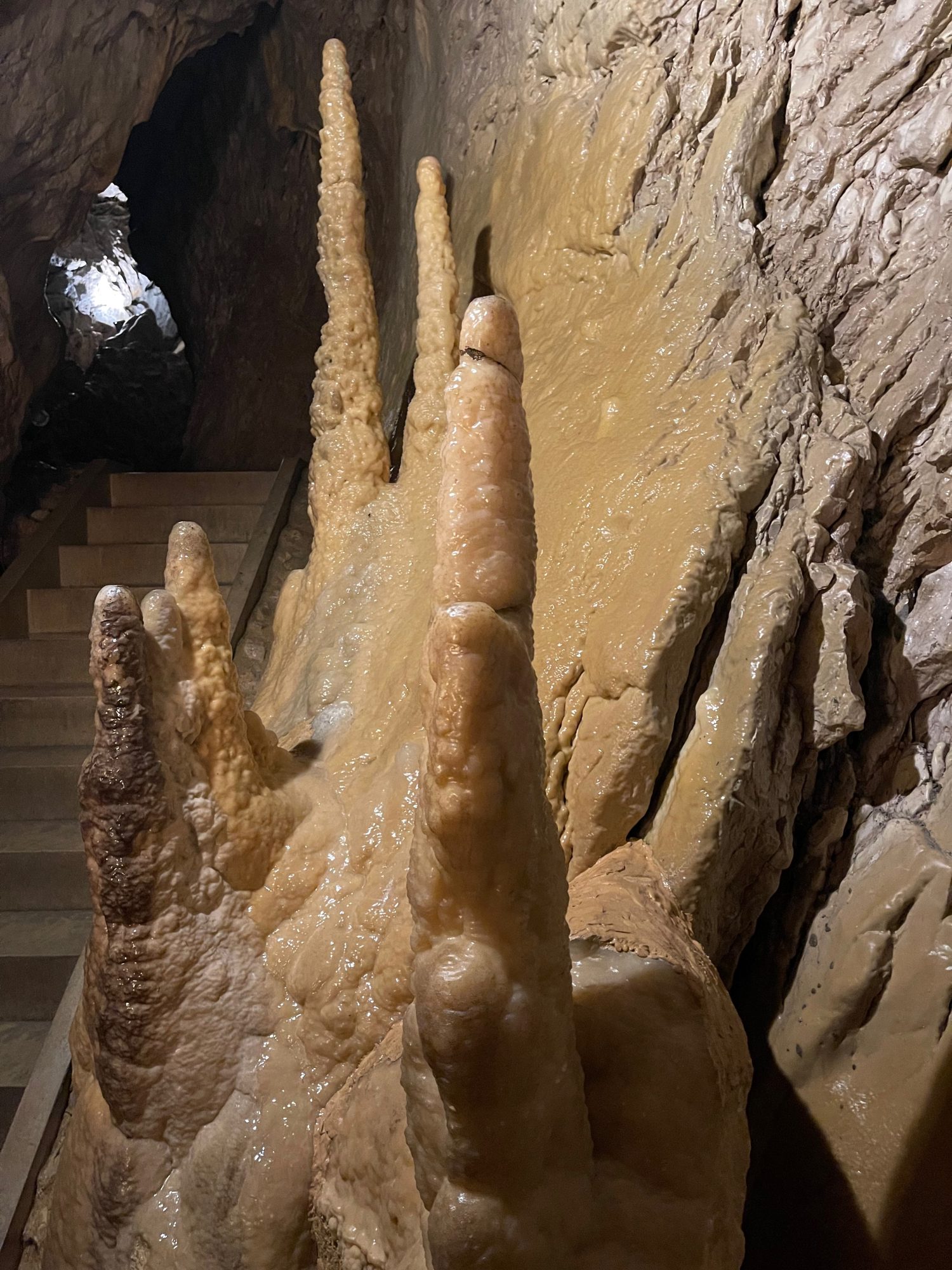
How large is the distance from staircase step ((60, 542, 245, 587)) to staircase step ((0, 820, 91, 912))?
201cm

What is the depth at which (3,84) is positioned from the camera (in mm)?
5164

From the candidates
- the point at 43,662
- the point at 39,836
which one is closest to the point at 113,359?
the point at 43,662

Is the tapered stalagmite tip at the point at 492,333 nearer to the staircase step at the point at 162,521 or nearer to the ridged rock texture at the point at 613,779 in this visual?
the ridged rock texture at the point at 613,779

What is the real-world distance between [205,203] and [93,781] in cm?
864

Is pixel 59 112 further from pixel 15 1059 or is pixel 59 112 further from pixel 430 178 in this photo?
pixel 15 1059

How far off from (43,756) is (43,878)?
0.78 metres

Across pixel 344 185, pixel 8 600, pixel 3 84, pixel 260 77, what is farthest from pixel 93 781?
pixel 260 77

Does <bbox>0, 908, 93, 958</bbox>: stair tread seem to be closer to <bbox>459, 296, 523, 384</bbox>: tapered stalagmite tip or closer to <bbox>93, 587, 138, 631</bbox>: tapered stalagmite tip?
<bbox>93, 587, 138, 631</bbox>: tapered stalagmite tip

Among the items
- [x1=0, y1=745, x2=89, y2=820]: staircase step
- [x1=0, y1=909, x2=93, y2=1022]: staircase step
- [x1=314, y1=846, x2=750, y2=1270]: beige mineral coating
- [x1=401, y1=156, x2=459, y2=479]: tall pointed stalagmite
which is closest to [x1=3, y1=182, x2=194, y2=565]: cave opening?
[x1=0, y1=745, x2=89, y2=820]: staircase step

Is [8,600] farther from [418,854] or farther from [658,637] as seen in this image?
[418,854]

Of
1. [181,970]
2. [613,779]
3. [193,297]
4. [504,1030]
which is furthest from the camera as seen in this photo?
[193,297]

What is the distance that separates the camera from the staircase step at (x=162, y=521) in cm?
654

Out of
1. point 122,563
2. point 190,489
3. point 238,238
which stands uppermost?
point 238,238

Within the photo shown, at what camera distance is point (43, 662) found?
19.1 feet
